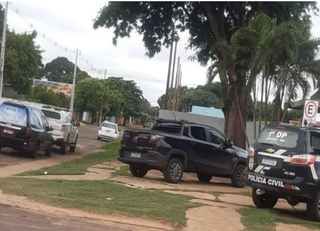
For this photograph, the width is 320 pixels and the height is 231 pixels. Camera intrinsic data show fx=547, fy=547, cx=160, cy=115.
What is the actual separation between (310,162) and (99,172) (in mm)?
7101

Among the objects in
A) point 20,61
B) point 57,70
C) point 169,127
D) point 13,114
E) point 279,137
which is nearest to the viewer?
point 279,137

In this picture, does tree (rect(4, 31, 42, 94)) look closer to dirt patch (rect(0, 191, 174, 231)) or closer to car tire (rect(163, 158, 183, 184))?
car tire (rect(163, 158, 183, 184))

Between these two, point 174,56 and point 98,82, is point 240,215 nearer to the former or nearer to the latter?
point 174,56

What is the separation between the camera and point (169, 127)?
49.9ft

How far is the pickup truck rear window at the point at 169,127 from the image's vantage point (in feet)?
49.3

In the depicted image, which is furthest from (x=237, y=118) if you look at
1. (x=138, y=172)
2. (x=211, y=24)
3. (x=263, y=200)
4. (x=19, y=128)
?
(x=263, y=200)

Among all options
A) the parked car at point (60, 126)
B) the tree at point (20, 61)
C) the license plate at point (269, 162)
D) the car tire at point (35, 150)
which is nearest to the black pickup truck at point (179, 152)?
the license plate at point (269, 162)

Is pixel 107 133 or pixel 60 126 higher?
pixel 60 126

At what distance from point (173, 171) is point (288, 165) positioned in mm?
4702

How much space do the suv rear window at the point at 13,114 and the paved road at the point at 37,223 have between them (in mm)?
9424

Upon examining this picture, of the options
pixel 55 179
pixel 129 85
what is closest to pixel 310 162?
pixel 55 179

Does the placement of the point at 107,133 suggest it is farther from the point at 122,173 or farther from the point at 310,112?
the point at 310,112

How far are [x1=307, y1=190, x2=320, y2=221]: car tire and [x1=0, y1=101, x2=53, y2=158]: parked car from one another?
1028 cm

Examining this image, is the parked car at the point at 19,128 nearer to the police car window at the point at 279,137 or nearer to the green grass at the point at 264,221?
the police car window at the point at 279,137
